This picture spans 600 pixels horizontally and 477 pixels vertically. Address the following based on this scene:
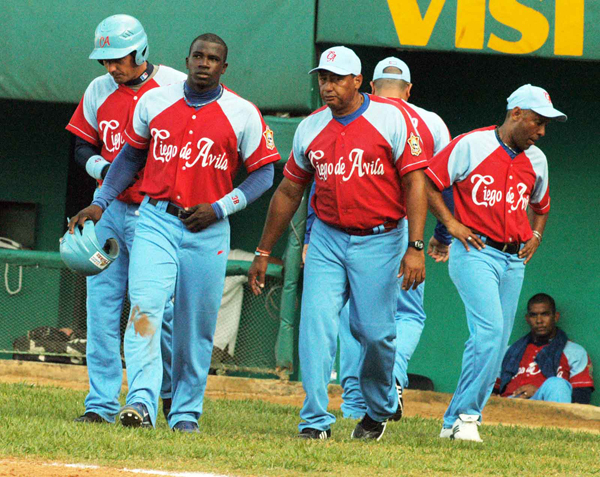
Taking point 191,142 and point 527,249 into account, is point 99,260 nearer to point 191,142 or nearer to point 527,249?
point 191,142

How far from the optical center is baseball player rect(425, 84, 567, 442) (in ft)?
21.1

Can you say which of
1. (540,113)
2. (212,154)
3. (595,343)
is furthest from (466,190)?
(595,343)

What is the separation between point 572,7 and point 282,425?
431 centimetres

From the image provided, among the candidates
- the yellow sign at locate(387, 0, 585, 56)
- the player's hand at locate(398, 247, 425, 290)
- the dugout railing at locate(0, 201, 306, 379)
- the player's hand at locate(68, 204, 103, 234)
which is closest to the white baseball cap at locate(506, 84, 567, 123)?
the player's hand at locate(398, 247, 425, 290)

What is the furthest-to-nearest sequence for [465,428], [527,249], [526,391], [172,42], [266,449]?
1. [526,391]
2. [172,42]
3. [527,249]
4. [465,428]
5. [266,449]

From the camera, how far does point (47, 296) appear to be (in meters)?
9.55

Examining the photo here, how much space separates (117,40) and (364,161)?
1559 millimetres

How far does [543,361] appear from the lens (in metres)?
9.66

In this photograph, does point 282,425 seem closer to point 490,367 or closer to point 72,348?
point 490,367

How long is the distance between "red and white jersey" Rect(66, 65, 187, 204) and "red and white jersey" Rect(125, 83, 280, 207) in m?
0.35

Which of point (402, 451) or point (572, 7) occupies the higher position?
point (572, 7)

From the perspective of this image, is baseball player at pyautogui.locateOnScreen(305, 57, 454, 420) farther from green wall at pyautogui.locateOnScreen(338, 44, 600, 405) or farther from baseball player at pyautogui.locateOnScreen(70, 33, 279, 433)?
green wall at pyautogui.locateOnScreen(338, 44, 600, 405)

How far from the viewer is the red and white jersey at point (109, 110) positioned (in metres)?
6.25

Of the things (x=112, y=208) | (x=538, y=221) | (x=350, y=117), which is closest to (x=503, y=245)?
(x=538, y=221)
